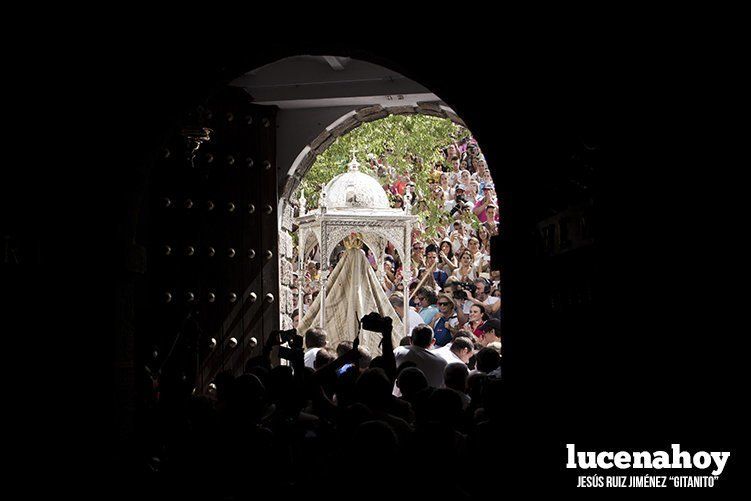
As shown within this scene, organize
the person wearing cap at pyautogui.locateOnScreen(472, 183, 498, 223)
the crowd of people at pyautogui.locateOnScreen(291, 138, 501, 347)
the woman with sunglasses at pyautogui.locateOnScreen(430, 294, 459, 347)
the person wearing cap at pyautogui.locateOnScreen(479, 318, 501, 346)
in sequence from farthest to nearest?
the person wearing cap at pyautogui.locateOnScreen(472, 183, 498, 223)
the crowd of people at pyautogui.locateOnScreen(291, 138, 501, 347)
the woman with sunglasses at pyautogui.locateOnScreen(430, 294, 459, 347)
the person wearing cap at pyautogui.locateOnScreen(479, 318, 501, 346)

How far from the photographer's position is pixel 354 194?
1352 cm

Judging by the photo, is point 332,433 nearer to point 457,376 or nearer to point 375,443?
point 375,443

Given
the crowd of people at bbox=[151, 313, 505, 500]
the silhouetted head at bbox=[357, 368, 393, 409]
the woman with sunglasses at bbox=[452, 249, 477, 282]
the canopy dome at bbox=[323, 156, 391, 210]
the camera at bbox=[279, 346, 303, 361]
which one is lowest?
the crowd of people at bbox=[151, 313, 505, 500]

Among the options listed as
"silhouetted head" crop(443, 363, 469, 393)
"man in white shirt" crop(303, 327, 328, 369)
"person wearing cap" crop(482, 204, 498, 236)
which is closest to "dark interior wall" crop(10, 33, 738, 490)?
"silhouetted head" crop(443, 363, 469, 393)

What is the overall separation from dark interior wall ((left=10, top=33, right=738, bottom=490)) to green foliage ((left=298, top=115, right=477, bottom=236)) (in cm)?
1523

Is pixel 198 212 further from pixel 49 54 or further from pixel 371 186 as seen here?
pixel 371 186

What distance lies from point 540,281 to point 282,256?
509 centimetres

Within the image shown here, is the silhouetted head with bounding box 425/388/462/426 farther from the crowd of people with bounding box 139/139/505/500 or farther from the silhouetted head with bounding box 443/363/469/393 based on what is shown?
the silhouetted head with bounding box 443/363/469/393

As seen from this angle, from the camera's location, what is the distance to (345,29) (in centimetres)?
520

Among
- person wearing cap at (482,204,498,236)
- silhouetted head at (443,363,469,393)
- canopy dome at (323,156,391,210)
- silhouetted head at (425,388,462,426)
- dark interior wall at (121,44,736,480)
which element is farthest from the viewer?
person wearing cap at (482,204,498,236)

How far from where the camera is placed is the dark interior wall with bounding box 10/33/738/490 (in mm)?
3355

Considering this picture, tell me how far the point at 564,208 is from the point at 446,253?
1300cm

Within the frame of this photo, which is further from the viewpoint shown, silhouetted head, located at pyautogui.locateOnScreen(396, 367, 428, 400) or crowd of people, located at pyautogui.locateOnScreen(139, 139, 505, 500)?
silhouetted head, located at pyautogui.locateOnScreen(396, 367, 428, 400)

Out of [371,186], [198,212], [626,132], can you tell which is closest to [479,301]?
[371,186]
